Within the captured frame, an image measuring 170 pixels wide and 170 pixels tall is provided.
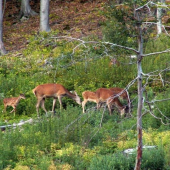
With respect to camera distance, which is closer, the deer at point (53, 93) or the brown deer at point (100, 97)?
the brown deer at point (100, 97)

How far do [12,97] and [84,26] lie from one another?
39.0 ft

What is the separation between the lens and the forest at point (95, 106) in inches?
391

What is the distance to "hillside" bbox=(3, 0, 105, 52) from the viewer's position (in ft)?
90.2

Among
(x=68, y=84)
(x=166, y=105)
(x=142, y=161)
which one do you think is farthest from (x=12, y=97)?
(x=142, y=161)

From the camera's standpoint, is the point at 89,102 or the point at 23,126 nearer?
the point at 23,126

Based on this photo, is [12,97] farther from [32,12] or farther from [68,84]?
[32,12]

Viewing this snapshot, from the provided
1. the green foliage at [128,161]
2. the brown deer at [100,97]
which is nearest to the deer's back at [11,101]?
the brown deer at [100,97]

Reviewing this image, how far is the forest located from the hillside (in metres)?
3.30

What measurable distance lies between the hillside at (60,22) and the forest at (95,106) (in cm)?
330

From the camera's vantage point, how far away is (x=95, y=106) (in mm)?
15578

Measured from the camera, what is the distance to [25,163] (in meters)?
11.3

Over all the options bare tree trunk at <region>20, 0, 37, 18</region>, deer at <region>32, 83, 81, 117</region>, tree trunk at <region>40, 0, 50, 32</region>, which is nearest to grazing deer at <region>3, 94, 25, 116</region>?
deer at <region>32, 83, 81, 117</region>

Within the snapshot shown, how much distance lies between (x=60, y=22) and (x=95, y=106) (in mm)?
14701

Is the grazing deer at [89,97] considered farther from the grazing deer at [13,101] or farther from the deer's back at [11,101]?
the deer's back at [11,101]
